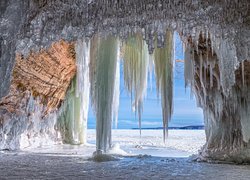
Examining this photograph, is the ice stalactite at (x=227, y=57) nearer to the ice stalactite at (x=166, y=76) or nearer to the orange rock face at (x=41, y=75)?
the ice stalactite at (x=166, y=76)

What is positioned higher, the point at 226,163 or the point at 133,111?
the point at 133,111

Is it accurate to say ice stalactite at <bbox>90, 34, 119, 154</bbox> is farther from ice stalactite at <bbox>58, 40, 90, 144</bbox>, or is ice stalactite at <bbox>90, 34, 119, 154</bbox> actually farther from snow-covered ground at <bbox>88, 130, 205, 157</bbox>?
ice stalactite at <bbox>58, 40, 90, 144</bbox>

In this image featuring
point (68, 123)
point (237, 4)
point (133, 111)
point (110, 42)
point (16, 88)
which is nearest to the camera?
point (237, 4)

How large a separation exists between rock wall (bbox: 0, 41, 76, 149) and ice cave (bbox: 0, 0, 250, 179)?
0.02 m

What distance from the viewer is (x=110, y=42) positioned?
14.1 feet

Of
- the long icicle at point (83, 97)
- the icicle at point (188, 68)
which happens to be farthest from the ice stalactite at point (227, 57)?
the long icicle at point (83, 97)

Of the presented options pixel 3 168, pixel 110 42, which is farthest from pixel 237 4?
pixel 3 168

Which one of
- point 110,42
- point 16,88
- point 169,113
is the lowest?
point 169,113

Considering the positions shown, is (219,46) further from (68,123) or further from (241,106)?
(68,123)

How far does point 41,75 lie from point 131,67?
7.42 ft

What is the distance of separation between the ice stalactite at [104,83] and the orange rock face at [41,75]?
1.58 m

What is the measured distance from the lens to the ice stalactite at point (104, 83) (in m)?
4.29

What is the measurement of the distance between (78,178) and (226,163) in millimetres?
2097

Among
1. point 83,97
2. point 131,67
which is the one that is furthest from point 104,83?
point 83,97
